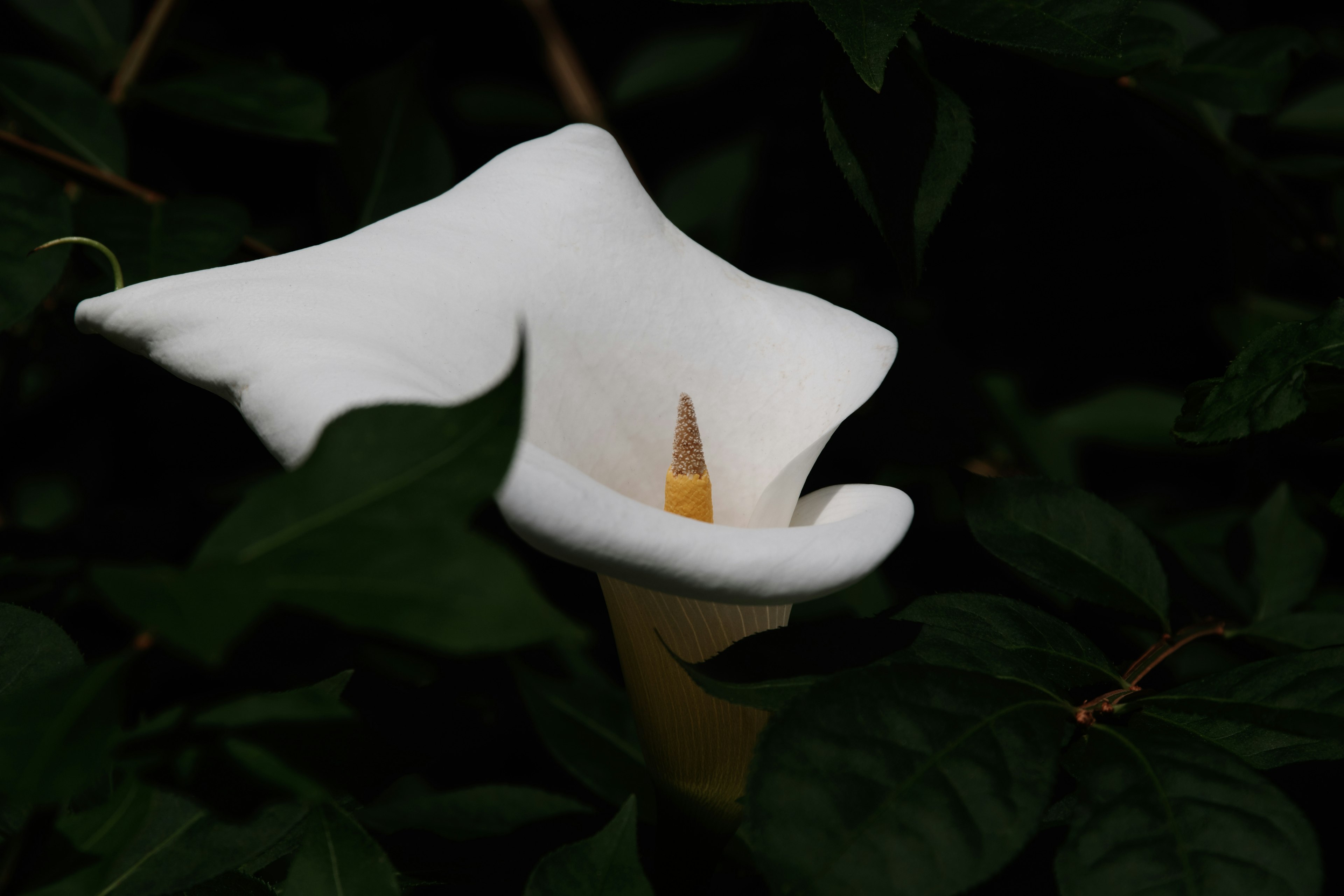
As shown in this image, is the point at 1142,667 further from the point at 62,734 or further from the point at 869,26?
the point at 62,734

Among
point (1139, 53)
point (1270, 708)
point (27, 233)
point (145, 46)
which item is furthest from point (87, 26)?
point (1270, 708)

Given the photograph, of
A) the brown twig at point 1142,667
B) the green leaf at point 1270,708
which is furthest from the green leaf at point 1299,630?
the green leaf at point 1270,708

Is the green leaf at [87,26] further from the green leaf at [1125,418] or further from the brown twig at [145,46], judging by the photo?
the green leaf at [1125,418]

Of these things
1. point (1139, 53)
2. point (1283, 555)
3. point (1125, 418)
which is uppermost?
point (1139, 53)

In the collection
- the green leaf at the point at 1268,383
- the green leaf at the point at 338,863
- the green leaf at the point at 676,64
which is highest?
the green leaf at the point at 1268,383

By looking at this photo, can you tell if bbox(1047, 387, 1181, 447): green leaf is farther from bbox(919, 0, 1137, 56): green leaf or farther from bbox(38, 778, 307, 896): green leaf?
bbox(38, 778, 307, 896): green leaf

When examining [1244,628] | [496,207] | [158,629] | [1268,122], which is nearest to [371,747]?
[158,629]
